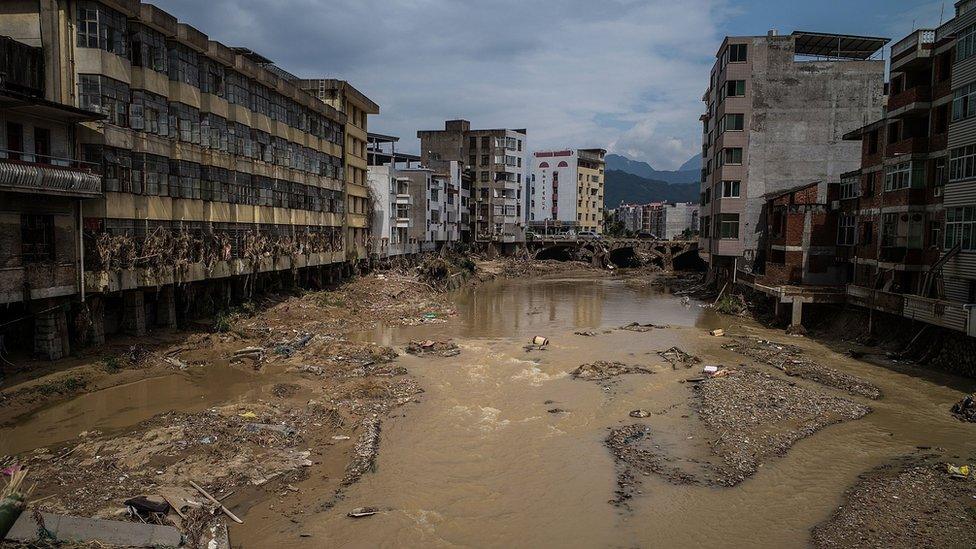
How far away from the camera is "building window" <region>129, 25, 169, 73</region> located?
26.0 metres

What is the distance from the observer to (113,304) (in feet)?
88.9

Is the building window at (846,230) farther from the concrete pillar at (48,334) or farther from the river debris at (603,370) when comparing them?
the concrete pillar at (48,334)

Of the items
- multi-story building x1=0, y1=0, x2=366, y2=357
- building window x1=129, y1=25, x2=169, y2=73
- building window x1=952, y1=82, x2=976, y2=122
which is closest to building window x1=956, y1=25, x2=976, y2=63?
building window x1=952, y1=82, x2=976, y2=122

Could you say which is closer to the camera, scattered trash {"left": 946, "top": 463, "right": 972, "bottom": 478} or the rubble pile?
scattered trash {"left": 946, "top": 463, "right": 972, "bottom": 478}

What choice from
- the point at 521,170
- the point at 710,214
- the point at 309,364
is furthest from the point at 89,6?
the point at 521,170

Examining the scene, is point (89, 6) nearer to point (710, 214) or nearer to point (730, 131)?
point (730, 131)

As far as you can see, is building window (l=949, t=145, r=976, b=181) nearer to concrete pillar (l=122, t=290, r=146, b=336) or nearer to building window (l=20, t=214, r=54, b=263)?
concrete pillar (l=122, t=290, r=146, b=336)

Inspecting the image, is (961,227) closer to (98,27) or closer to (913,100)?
(913,100)

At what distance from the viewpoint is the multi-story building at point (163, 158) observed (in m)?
23.4

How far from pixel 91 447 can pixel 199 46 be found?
21.4 m

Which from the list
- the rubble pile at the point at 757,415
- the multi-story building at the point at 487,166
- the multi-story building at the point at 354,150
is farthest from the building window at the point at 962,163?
the multi-story building at the point at 487,166

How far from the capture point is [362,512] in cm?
1440

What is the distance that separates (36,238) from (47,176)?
2.61m

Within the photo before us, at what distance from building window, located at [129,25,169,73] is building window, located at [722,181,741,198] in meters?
42.1
